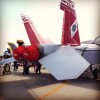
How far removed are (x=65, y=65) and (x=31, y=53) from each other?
3036 mm

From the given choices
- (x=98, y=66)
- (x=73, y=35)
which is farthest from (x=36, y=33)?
(x=98, y=66)

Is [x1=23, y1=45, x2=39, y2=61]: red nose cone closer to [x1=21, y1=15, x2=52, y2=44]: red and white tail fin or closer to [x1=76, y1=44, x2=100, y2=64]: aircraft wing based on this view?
[x1=76, y1=44, x2=100, y2=64]: aircraft wing

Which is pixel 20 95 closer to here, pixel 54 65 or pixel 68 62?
pixel 54 65

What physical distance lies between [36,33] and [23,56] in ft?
23.1

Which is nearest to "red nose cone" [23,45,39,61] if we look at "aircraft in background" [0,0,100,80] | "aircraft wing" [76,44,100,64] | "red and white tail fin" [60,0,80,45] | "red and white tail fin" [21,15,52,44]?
"aircraft in background" [0,0,100,80]

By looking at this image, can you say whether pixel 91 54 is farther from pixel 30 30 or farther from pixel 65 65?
pixel 30 30

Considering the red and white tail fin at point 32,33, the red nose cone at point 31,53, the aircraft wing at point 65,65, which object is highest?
the red and white tail fin at point 32,33

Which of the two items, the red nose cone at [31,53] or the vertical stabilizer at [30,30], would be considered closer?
the red nose cone at [31,53]

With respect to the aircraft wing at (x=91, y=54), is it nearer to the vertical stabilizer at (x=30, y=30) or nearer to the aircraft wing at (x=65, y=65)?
the aircraft wing at (x=65, y=65)

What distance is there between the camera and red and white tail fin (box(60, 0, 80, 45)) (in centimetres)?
1608

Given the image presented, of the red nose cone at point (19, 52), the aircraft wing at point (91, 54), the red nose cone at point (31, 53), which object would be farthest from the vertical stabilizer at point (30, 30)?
the red nose cone at point (31, 53)

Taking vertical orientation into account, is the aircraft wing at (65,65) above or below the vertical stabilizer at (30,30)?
below

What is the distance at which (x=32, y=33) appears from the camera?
792 inches

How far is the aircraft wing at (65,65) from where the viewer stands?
1004 cm
